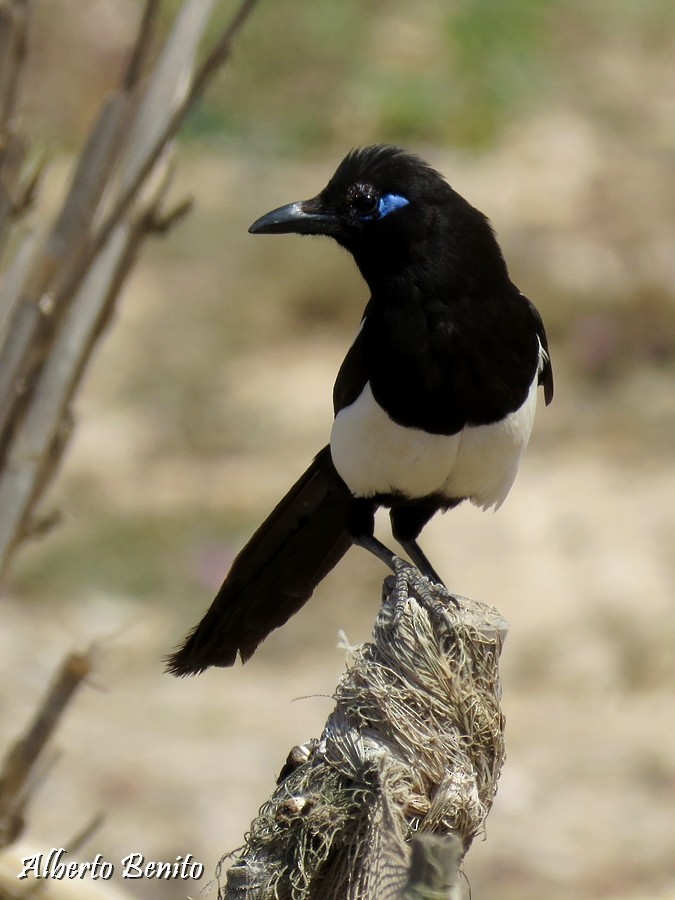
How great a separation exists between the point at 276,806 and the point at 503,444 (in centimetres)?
125

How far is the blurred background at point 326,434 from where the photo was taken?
4840mm

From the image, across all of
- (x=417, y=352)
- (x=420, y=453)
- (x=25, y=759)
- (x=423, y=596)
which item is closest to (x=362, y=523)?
(x=420, y=453)

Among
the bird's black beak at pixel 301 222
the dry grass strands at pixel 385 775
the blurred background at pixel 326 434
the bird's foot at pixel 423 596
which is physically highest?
the blurred background at pixel 326 434

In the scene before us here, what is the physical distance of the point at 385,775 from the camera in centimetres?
169

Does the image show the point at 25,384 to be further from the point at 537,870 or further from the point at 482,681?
the point at 537,870

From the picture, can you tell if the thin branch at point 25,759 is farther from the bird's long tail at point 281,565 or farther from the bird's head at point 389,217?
the bird's head at point 389,217

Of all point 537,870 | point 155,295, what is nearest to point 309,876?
point 537,870

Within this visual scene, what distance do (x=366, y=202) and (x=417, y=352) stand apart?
0.34 m

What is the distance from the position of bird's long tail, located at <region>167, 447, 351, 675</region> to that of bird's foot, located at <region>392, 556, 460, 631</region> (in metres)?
0.57

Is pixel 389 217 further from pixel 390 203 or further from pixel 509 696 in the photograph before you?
pixel 509 696

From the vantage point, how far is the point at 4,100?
2117mm

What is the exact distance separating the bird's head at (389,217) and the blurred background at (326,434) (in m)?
2.33

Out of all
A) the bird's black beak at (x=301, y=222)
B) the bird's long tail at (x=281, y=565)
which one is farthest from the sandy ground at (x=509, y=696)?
the bird's black beak at (x=301, y=222)

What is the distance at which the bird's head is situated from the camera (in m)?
2.74
